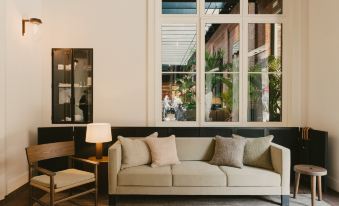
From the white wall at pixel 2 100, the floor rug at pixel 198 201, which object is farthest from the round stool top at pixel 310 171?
the white wall at pixel 2 100

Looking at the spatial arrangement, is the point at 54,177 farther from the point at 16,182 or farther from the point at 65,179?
the point at 16,182

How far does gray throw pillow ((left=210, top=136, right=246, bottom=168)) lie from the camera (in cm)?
395

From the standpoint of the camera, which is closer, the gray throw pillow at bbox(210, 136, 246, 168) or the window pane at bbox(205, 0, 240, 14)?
the gray throw pillow at bbox(210, 136, 246, 168)

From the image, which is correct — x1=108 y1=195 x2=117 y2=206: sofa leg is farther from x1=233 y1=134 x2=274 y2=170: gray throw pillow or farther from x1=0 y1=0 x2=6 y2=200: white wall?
x1=233 y1=134 x2=274 y2=170: gray throw pillow

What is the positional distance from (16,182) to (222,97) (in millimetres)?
3589

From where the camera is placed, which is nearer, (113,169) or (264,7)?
(113,169)

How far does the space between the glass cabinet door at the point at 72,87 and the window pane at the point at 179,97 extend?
1324 millimetres

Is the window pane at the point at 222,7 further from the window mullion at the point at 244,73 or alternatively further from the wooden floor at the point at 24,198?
the wooden floor at the point at 24,198

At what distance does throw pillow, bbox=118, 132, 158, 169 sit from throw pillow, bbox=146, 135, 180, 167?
92 mm

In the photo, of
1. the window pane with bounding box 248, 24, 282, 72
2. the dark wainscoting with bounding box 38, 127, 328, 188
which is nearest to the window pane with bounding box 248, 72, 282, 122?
the window pane with bounding box 248, 24, 282, 72

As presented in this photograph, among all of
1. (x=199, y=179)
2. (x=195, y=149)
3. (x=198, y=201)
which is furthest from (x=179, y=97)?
(x=198, y=201)

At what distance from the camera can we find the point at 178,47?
200 inches

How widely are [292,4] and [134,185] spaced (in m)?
4.03

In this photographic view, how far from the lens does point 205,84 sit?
5113 mm
